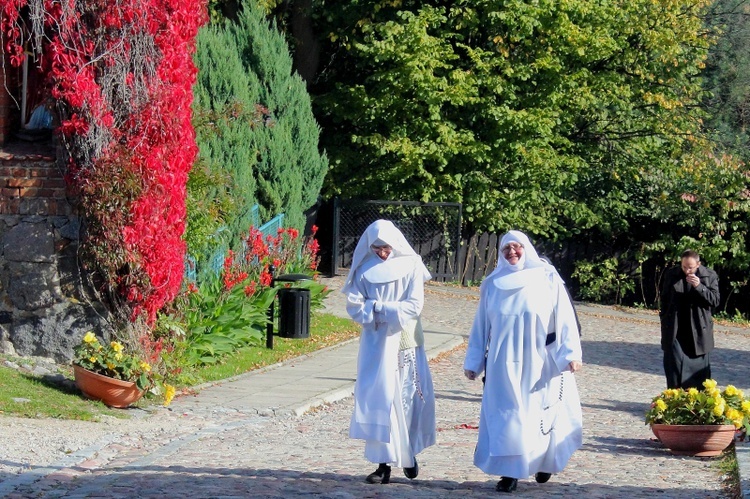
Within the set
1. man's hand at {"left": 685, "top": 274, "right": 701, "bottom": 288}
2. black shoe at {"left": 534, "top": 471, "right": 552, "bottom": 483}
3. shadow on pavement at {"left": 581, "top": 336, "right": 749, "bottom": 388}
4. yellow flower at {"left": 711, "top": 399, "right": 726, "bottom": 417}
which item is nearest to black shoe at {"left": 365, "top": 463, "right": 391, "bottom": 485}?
black shoe at {"left": 534, "top": 471, "right": 552, "bottom": 483}

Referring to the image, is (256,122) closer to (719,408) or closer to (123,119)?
(123,119)

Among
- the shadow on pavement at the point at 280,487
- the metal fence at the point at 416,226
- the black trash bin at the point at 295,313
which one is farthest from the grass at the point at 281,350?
the metal fence at the point at 416,226

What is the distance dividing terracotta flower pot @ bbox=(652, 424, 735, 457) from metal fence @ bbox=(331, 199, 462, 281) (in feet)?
52.6

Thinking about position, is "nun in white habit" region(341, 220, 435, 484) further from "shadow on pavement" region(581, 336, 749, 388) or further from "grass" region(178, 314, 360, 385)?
"shadow on pavement" region(581, 336, 749, 388)

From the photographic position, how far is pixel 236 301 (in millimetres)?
15008

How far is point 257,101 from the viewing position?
2073 cm

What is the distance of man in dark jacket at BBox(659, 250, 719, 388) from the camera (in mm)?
11344

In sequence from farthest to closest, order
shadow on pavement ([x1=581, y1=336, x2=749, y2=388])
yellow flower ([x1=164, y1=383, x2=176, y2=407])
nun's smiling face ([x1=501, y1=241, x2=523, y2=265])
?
shadow on pavement ([x1=581, y1=336, x2=749, y2=388]) → yellow flower ([x1=164, y1=383, x2=176, y2=407]) → nun's smiling face ([x1=501, y1=241, x2=523, y2=265])

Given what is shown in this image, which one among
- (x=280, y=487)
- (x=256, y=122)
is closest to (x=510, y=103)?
(x=256, y=122)

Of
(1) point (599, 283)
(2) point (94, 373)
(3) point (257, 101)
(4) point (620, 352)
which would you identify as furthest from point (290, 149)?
(2) point (94, 373)

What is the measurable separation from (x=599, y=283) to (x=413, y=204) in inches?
189

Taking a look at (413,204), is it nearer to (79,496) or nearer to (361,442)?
(361,442)

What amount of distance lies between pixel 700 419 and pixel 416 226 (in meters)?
16.6

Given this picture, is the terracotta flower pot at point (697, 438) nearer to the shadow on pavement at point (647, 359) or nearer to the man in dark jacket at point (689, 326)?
the man in dark jacket at point (689, 326)
